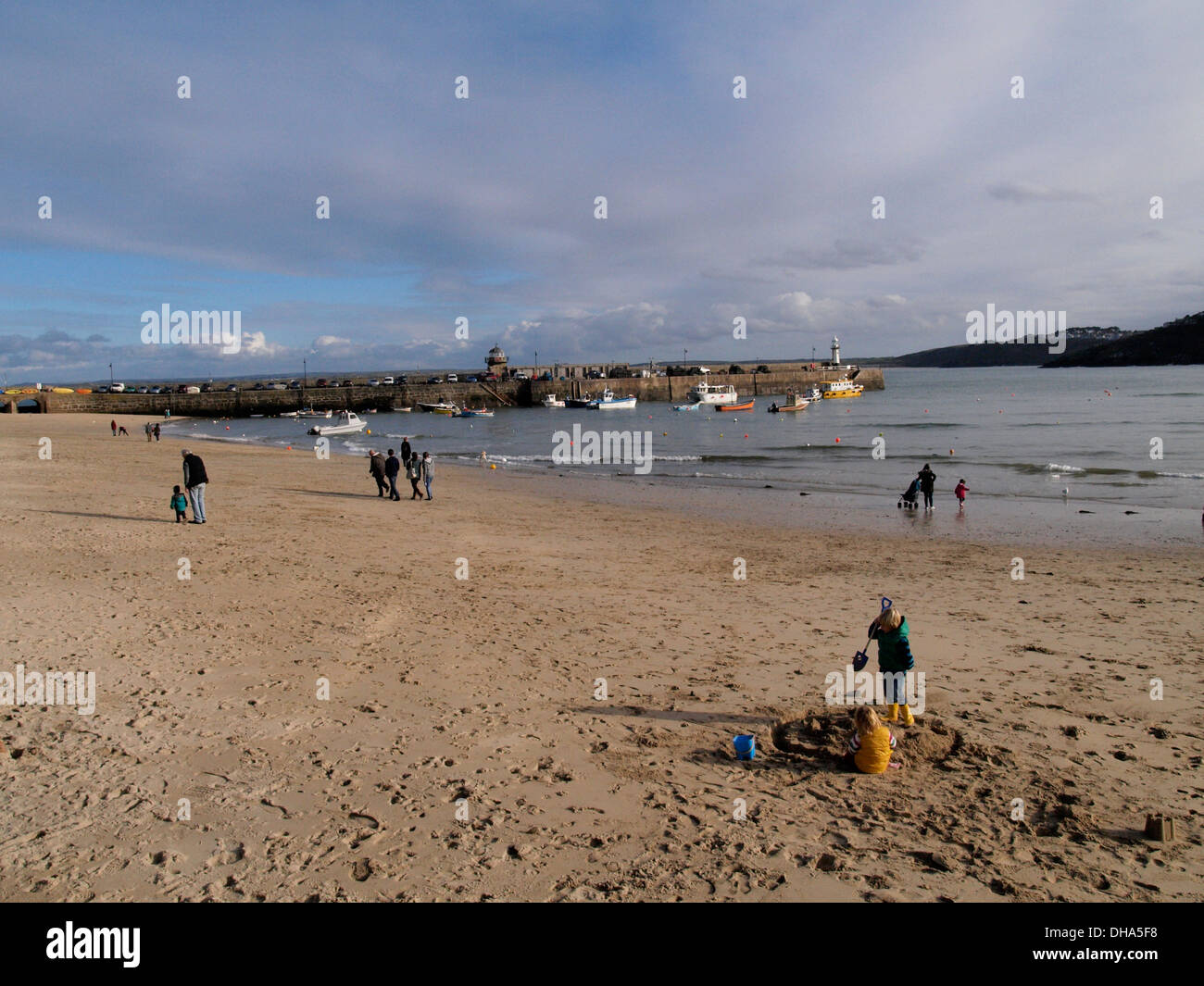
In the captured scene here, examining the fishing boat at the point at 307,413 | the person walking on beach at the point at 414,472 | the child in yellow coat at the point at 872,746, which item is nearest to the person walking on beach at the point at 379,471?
the person walking on beach at the point at 414,472

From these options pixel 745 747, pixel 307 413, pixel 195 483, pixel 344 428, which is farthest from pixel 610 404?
pixel 745 747

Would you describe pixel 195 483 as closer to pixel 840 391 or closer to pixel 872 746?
pixel 872 746

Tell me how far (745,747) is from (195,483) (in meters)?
15.4

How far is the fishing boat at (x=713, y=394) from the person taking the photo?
92812 millimetres

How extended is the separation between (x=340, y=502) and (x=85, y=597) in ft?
38.9

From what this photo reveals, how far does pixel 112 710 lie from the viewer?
7.30 metres

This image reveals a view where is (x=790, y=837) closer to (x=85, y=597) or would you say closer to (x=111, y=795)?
(x=111, y=795)

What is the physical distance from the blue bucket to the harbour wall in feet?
294

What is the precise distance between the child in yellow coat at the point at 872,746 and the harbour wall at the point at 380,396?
297 ft

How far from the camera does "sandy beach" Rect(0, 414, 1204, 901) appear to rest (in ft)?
16.7

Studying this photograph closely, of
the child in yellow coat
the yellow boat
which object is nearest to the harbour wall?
the yellow boat

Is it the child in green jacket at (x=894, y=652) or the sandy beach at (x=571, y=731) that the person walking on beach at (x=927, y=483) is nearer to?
the sandy beach at (x=571, y=731)
